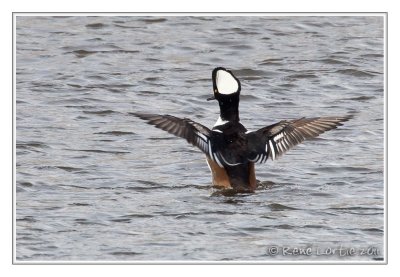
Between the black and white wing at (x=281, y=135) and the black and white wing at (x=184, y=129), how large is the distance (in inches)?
18.2

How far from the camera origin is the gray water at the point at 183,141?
983cm

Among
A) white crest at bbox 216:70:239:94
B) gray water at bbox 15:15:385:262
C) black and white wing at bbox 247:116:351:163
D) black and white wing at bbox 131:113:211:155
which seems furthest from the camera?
white crest at bbox 216:70:239:94

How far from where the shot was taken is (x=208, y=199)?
36.6 ft

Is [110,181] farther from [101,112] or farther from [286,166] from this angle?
[101,112]

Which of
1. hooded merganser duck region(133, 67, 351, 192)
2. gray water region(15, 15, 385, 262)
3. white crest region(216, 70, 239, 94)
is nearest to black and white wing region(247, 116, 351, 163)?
hooded merganser duck region(133, 67, 351, 192)

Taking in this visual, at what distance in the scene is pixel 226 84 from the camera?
11.9 meters

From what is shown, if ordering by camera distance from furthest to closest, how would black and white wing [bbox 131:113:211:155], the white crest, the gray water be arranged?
the white crest
black and white wing [bbox 131:113:211:155]
the gray water

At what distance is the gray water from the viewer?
9.83 m

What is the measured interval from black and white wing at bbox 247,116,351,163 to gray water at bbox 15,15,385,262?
1.27ft

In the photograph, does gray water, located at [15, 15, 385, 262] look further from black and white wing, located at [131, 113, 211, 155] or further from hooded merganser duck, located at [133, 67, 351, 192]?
black and white wing, located at [131, 113, 211, 155]

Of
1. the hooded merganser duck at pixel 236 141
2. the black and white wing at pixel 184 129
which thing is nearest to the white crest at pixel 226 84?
the hooded merganser duck at pixel 236 141

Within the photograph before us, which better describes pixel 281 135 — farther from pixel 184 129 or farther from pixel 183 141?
pixel 183 141

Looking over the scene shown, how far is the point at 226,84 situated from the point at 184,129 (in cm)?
86

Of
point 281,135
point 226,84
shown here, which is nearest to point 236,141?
point 281,135
